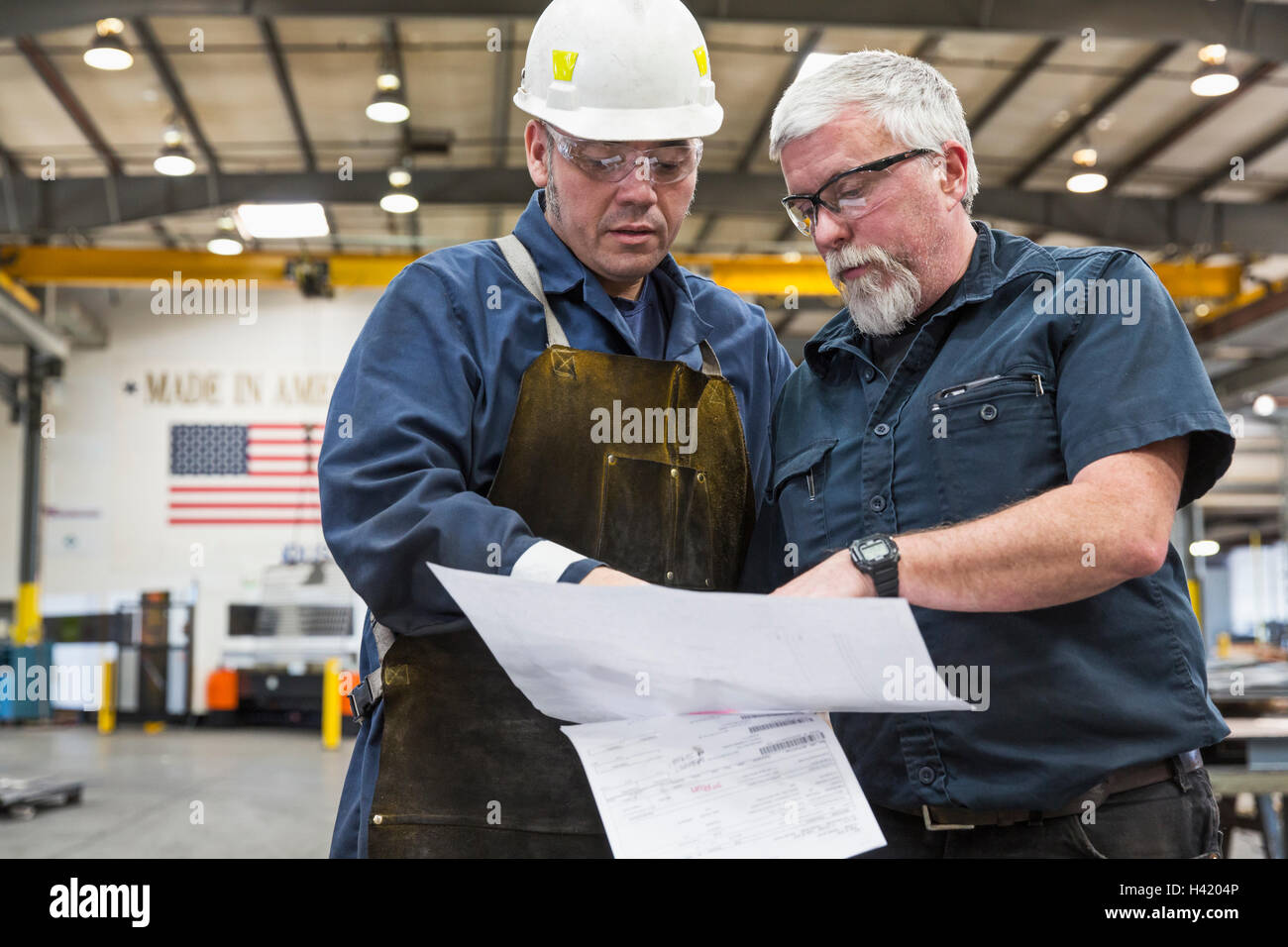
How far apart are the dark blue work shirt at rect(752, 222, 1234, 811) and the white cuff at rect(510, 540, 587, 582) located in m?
0.47

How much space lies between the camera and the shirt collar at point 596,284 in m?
1.43

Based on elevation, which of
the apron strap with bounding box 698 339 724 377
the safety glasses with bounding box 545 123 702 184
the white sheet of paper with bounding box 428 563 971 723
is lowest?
the white sheet of paper with bounding box 428 563 971 723

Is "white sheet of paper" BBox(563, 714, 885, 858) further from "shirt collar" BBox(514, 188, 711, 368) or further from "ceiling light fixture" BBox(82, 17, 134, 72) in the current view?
"ceiling light fixture" BBox(82, 17, 134, 72)

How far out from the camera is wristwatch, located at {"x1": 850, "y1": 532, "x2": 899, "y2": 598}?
3.56ft

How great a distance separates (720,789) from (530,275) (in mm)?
711

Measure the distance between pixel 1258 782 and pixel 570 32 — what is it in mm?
2888

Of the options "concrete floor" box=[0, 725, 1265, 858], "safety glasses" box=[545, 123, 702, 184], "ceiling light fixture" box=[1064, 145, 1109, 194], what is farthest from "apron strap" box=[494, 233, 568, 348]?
"ceiling light fixture" box=[1064, 145, 1109, 194]

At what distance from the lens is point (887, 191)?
4.66ft

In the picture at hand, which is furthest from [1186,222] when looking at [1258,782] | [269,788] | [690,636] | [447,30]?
[690,636]

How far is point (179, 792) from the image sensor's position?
7961mm

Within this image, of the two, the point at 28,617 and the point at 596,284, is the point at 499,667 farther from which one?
the point at 28,617

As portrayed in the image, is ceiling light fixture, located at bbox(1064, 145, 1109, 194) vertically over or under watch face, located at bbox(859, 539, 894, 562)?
over

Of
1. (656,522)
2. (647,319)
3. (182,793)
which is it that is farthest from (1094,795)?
(182,793)

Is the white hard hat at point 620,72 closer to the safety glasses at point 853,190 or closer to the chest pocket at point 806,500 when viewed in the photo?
the safety glasses at point 853,190
